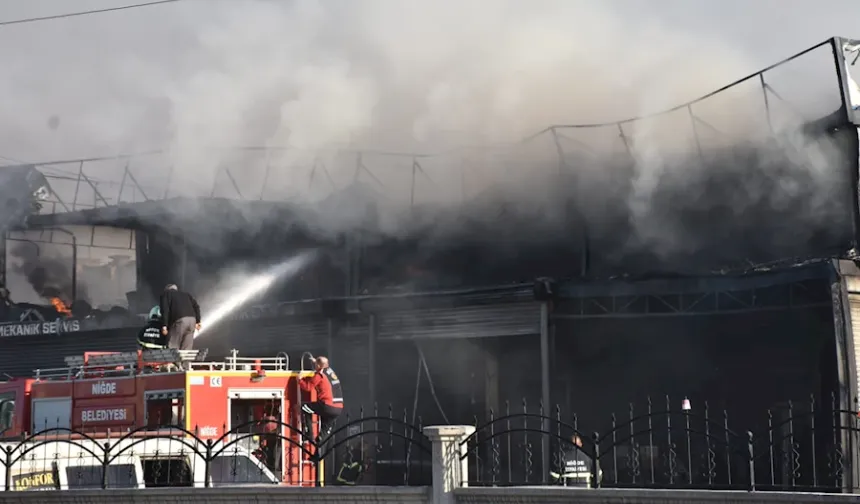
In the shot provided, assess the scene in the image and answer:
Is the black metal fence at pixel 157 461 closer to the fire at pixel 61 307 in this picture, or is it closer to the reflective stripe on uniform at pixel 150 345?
A: the reflective stripe on uniform at pixel 150 345

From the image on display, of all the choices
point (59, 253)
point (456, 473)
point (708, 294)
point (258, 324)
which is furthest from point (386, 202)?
point (456, 473)

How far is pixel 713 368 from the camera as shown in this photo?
49.1ft

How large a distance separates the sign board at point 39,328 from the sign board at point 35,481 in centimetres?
1112

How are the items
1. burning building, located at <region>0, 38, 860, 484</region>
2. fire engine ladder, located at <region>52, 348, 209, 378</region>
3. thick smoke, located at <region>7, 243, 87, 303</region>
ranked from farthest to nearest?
1. thick smoke, located at <region>7, 243, 87, 303</region>
2. burning building, located at <region>0, 38, 860, 484</region>
3. fire engine ladder, located at <region>52, 348, 209, 378</region>

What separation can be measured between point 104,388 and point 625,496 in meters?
6.39

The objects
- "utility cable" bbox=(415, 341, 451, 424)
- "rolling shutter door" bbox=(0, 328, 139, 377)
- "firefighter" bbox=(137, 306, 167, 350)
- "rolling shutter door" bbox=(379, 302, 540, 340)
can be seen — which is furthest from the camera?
"rolling shutter door" bbox=(0, 328, 139, 377)

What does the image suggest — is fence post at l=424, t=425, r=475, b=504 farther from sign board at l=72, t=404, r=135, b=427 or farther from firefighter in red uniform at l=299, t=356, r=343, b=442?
sign board at l=72, t=404, r=135, b=427

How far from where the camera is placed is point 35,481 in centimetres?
890

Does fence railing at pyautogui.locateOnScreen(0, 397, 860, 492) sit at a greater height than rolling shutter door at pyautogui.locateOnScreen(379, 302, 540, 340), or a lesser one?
lesser

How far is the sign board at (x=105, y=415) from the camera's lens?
1064 centimetres

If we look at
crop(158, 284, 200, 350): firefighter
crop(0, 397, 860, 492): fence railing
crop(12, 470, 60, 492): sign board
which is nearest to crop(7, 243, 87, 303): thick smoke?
crop(158, 284, 200, 350): firefighter

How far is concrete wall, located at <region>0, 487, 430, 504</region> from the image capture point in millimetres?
7008

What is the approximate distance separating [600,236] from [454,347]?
9.21 feet

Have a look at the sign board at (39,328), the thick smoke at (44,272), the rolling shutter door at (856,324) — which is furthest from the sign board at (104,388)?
the thick smoke at (44,272)
